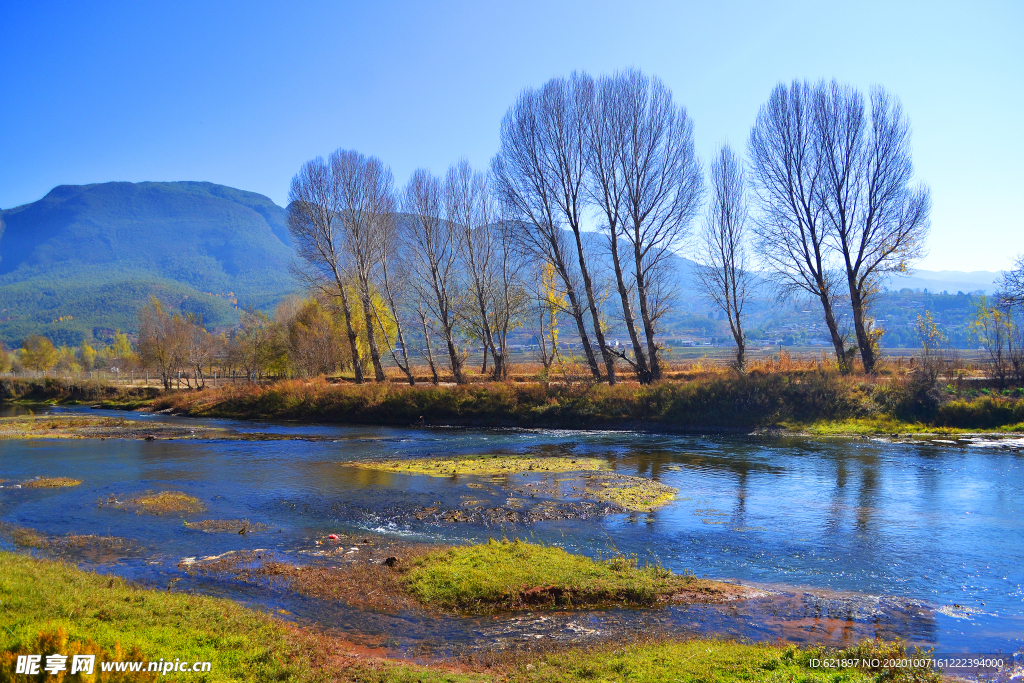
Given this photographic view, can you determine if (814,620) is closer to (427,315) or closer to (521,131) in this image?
(521,131)

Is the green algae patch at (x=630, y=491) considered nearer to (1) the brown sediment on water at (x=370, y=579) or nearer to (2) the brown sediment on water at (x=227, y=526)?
(1) the brown sediment on water at (x=370, y=579)

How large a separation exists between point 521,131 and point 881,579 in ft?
102

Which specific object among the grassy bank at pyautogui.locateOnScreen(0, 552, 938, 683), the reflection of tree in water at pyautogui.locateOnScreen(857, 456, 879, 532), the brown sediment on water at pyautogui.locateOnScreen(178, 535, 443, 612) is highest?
the grassy bank at pyautogui.locateOnScreen(0, 552, 938, 683)

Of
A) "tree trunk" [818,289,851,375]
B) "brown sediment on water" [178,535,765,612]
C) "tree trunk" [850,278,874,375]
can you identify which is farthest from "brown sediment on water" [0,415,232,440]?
"tree trunk" [850,278,874,375]

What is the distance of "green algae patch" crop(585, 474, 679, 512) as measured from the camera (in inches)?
596

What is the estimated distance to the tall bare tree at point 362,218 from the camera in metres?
46.2

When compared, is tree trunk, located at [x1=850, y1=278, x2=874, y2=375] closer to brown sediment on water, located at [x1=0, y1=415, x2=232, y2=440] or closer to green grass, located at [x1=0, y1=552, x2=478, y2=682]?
green grass, located at [x1=0, y1=552, x2=478, y2=682]

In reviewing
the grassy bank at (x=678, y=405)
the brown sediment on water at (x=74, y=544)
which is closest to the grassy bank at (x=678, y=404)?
the grassy bank at (x=678, y=405)

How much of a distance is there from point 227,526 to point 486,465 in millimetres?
8998

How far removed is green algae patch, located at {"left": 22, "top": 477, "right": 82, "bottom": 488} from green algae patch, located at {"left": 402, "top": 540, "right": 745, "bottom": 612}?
14937 millimetres

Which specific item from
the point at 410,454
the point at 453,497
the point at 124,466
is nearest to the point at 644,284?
the point at 410,454

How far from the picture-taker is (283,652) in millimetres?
7066

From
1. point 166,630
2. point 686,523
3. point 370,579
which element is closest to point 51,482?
point 370,579

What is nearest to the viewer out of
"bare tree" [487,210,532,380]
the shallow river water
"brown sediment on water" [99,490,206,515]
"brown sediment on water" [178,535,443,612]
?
the shallow river water
